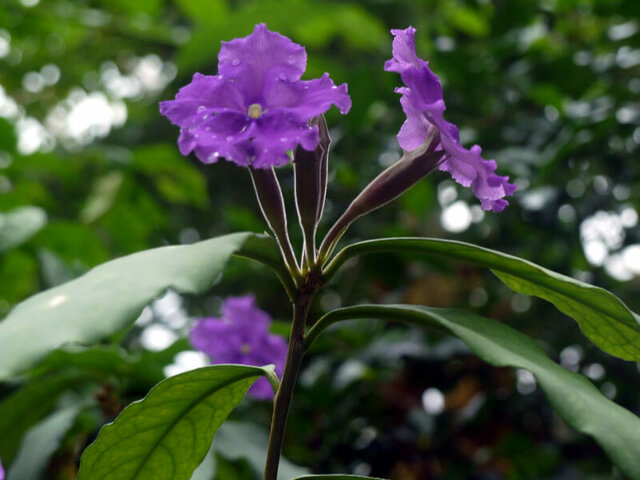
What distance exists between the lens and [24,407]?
1333 mm

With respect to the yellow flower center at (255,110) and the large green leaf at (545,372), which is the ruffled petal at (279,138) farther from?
the large green leaf at (545,372)

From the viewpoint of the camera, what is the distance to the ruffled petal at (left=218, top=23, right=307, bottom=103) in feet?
2.27

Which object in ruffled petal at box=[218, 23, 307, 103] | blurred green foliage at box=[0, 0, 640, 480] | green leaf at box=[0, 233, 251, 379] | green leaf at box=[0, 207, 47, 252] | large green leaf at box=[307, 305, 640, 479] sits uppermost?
ruffled petal at box=[218, 23, 307, 103]

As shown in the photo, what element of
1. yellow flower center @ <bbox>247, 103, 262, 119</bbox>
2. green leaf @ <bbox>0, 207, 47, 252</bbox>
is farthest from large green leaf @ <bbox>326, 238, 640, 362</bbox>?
green leaf @ <bbox>0, 207, 47, 252</bbox>

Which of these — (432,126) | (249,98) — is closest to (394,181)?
(432,126)

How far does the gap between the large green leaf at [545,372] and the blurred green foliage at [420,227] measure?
69 cm

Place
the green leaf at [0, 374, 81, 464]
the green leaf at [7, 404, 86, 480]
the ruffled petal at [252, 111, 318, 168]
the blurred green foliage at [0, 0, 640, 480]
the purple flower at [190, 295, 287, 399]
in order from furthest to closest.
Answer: the blurred green foliage at [0, 0, 640, 480]
the purple flower at [190, 295, 287, 399]
the green leaf at [0, 374, 81, 464]
the green leaf at [7, 404, 86, 480]
the ruffled petal at [252, 111, 318, 168]

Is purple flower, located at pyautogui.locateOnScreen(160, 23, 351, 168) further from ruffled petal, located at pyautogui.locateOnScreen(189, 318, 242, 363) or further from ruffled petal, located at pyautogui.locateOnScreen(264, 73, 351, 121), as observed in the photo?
ruffled petal, located at pyautogui.locateOnScreen(189, 318, 242, 363)

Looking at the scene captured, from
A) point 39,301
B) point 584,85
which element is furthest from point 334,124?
point 39,301

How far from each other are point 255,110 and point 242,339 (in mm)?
861

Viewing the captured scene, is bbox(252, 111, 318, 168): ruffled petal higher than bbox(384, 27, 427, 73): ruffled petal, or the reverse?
bbox(384, 27, 427, 73): ruffled petal

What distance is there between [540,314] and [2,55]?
221cm

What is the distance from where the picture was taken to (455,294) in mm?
2150

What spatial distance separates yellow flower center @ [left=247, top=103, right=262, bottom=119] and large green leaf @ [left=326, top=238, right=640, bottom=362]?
16 cm
